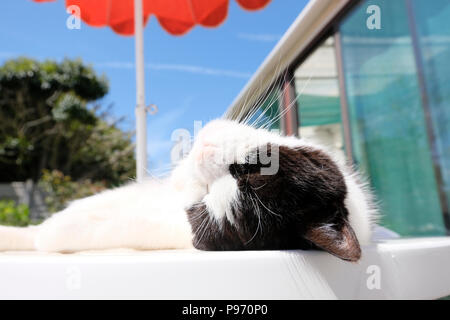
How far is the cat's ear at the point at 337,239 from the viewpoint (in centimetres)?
37

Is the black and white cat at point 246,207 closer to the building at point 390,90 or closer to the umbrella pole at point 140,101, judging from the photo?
the umbrella pole at point 140,101

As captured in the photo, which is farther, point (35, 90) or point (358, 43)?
point (35, 90)

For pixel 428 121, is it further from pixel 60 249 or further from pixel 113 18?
pixel 60 249

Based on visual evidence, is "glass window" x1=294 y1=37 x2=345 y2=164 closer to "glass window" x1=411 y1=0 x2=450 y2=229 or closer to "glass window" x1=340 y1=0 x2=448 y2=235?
"glass window" x1=340 y1=0 x2=448 y2=235

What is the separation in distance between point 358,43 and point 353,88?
319 millimetres

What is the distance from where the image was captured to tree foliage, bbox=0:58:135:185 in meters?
8.45

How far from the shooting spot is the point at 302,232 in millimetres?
444

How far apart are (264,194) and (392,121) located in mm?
1996

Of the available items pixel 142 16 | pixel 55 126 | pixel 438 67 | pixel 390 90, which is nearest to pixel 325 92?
pixel 390 90

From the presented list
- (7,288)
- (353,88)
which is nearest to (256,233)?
(7,288)

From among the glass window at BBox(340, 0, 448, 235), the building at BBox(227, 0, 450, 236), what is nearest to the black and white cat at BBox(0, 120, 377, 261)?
the building at BBox(227, 0, 450, 236)

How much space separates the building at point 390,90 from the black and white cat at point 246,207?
0.97m

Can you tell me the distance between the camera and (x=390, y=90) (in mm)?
2166
